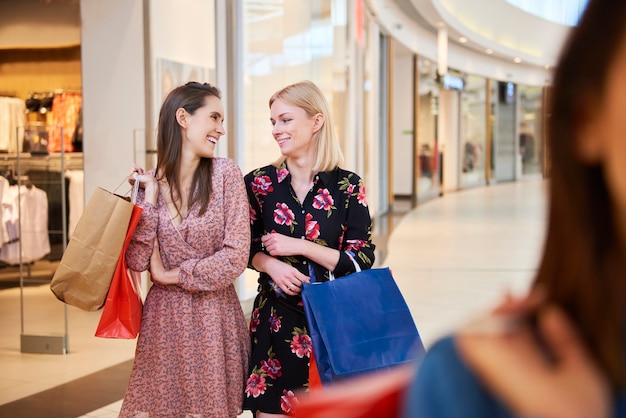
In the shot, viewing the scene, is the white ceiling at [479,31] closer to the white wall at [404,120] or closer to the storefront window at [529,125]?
the white wall at [404,120]

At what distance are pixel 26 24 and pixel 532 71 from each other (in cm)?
3021

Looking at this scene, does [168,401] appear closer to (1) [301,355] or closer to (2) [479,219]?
(1) [301,355]

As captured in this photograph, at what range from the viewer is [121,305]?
2.62 meters

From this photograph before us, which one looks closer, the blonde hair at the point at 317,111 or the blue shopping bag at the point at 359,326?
the blue shopping bag at the point at 359,326

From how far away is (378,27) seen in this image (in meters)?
17.4

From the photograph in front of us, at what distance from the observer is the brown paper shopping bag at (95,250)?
258 cm

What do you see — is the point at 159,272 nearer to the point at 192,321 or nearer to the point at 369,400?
the point at 192,321

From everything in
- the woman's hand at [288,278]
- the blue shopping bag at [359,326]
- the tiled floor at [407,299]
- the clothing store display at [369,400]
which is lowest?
the tiled floor at [407,299]

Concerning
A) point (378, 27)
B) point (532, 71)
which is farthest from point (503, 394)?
point (532, 71)

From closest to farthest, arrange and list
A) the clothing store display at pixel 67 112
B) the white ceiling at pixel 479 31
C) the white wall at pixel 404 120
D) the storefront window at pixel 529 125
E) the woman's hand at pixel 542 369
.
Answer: the woman's hand at pixel 542 369 < the clothing store display at pixel 67 112 < the white ceiling at pixel 479 31 < the white wall at pixel 404 120 < the storefront window at pixel 529 125

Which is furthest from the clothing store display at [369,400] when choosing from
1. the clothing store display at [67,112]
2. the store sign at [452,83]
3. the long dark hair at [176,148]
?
Result: the store sign at [452,83]

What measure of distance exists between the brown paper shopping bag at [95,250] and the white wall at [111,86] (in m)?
3.37

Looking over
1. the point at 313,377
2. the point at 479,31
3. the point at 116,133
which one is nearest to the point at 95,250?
the point at 313,377

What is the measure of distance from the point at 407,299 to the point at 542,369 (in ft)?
23.9
